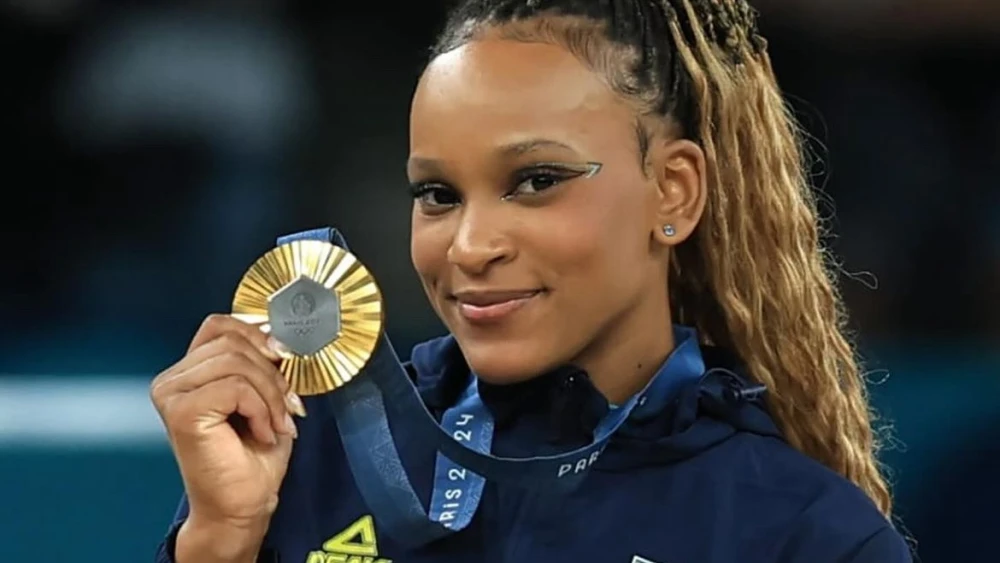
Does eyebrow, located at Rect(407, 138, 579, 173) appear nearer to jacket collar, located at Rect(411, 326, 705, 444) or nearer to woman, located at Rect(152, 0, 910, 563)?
woman, located at Rect(152, 0, 910, 563)

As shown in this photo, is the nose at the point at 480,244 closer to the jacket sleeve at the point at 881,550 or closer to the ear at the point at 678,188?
the ear at the point at 678,188

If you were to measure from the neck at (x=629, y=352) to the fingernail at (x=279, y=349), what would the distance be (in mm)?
206

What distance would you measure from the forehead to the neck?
0.14m

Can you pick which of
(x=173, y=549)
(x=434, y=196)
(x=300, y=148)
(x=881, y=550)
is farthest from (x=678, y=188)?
(x=300, y=148)

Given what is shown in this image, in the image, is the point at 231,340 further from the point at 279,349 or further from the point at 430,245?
the point at 430,245

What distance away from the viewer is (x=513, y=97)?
1019 mm

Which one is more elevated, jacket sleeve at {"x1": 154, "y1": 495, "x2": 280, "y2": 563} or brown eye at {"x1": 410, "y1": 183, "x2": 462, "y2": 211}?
brown eye at {"x1": 410, "y1": 183, "x2": 462, "y2": 211}

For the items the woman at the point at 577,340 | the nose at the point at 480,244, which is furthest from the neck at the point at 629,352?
the nose at the point at 480,244

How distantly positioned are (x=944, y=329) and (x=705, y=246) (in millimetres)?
1331

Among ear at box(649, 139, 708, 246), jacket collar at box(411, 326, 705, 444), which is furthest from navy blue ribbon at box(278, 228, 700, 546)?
ear at box(649, 139, 708, 246)

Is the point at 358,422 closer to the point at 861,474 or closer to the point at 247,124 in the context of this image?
the point at 861,474

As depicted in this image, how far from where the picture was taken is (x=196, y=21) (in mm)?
2520

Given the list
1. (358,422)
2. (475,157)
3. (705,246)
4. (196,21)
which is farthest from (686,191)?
(196,21)

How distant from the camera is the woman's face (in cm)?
102
